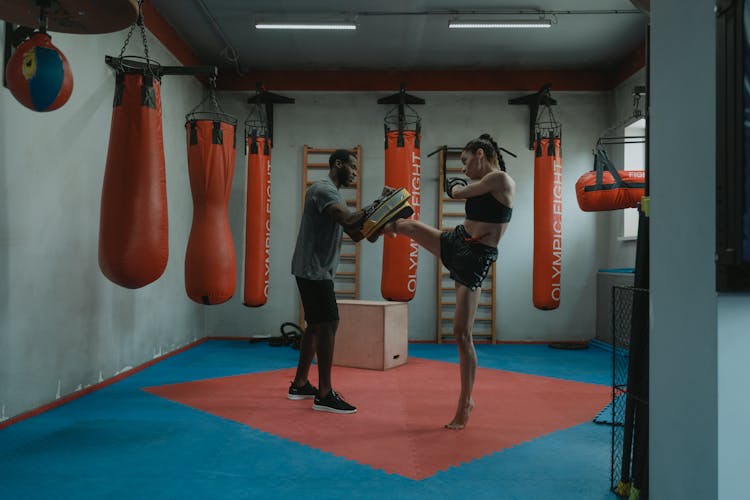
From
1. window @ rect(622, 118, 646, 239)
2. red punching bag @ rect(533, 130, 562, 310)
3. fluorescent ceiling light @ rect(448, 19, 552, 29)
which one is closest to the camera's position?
red punching bag @ rect(533, 130, 562, 310)

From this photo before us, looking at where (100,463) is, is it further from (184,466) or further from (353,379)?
(353,379)

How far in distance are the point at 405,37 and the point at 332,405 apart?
429cm

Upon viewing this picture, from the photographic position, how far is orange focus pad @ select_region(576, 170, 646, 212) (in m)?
4.61

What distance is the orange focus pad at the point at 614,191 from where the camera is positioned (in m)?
4.61

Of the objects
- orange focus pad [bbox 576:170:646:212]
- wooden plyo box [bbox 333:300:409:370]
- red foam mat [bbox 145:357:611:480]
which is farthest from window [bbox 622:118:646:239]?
wooden plyo box [bbox 333:300:409:370]

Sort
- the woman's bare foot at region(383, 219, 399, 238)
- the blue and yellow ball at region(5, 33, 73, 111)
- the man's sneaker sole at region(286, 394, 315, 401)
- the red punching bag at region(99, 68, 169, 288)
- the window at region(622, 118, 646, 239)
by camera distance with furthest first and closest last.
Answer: the window at region(622, 118, 646, 239) → the man's sneaker sole at region(286, 394, 315, 401) → the woman's bare foot at region(383, 219, 399, 238) → the red punching bag at region(99, 68, 169, 288) → the blue and yellow ball at region(5, 33, 73, 111)

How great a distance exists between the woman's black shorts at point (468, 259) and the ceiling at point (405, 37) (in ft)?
10.4

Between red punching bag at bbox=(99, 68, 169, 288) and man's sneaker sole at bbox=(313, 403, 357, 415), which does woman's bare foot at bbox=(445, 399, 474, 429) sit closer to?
man's sneaker sole at bbox=(313, 403, 357, 415)

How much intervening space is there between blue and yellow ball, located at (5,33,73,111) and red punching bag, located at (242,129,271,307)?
9.93ft

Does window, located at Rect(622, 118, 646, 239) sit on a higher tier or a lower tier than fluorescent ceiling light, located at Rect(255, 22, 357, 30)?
lower

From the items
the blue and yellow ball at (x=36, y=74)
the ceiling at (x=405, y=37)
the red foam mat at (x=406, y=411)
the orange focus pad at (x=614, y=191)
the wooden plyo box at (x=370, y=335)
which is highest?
the ceiling at (x=405, y=37)

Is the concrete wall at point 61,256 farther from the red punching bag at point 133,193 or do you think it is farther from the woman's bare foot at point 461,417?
the woman's bare foot at point 461,417

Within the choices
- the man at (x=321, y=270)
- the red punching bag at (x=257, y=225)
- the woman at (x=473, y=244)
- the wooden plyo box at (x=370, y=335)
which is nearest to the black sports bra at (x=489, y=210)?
the woman at (x=473, y=244)

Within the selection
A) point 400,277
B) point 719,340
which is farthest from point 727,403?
point 400,277
